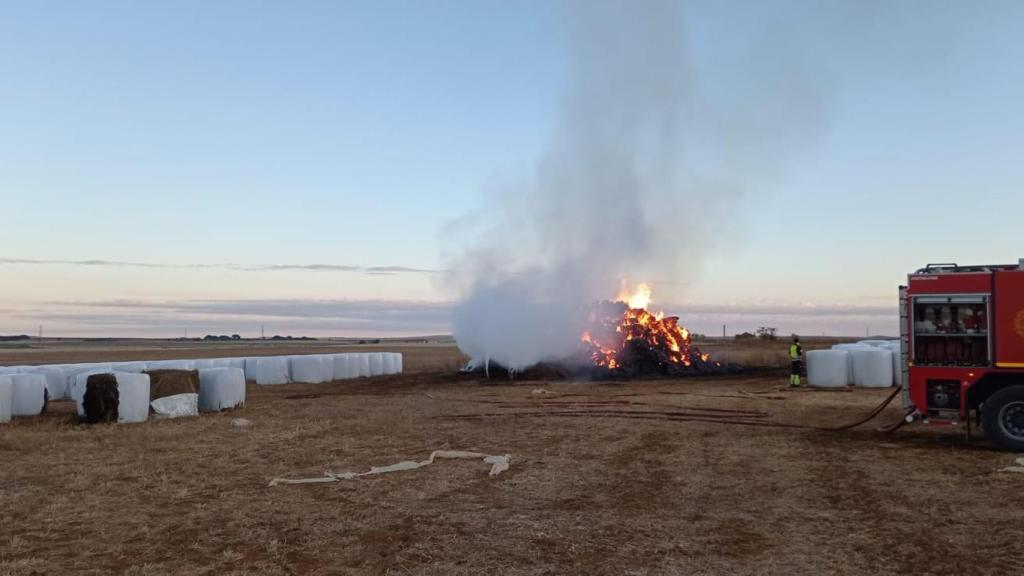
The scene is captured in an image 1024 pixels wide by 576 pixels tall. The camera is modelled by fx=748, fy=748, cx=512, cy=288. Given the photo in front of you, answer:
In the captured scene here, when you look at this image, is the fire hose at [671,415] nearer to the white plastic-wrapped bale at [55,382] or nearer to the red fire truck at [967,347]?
the red fire truck at [967,347]

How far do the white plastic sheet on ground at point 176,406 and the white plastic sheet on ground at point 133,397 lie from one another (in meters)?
0.37

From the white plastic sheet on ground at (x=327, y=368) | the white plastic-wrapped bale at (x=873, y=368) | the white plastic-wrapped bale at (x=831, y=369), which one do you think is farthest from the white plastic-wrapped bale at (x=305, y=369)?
the white plastic-wrapped bale at (x=873, y=368)

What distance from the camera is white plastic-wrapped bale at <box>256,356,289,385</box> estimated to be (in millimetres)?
33469

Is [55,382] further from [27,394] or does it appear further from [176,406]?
[176,406]

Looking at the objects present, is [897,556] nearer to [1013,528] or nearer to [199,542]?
[1013,528]

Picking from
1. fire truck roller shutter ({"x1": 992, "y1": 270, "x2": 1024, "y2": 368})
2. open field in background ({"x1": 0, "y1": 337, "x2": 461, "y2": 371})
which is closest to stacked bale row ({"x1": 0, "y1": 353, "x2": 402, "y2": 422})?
fire truck roller shutter ({"x1": 992, "y1": 270, "x2": 1024, "y2": 368})

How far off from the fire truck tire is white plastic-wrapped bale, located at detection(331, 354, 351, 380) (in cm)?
2841

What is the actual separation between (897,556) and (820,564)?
0.96 m

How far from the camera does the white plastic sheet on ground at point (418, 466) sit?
39.9ft

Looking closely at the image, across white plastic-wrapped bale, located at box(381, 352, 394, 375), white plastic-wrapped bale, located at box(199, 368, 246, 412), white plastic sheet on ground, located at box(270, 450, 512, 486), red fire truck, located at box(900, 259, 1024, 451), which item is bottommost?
white plastic-wrapped bale, located at box(381, 352, 394, 375)

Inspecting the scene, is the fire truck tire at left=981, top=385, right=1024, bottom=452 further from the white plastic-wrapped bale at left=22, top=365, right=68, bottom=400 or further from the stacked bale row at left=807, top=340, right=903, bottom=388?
the white plastic-wrapped bale at left=22, top=365, right=68, bottom=400

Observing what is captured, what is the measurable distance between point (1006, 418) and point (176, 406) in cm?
1974

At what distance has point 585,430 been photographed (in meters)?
18.2

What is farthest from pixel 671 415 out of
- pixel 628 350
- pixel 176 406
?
pixel 628 350
